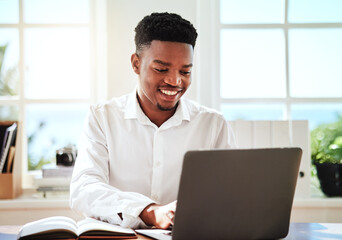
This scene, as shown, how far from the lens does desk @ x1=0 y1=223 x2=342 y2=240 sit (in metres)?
1.37

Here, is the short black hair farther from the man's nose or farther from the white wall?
the white wall

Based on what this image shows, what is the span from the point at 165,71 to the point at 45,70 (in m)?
1.32

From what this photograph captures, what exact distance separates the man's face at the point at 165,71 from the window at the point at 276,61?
1022 mm

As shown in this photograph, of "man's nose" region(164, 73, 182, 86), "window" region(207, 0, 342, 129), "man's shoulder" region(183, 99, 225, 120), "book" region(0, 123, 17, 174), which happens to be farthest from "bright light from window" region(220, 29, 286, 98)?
"book" region(0, 123, 17, 174)

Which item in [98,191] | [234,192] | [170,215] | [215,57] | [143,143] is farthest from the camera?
[215,57]

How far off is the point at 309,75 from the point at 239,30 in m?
0.51

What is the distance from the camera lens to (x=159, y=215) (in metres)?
1.39

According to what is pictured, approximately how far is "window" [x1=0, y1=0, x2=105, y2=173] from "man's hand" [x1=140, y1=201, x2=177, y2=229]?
1499mm

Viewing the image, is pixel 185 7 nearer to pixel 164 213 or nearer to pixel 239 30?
pixel 239 30

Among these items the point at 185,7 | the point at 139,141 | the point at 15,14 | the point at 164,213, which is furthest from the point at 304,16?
the point at 164,213

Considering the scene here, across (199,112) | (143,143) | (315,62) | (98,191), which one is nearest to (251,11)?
(315,62)

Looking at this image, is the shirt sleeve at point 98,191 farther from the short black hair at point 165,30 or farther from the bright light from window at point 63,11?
the bright light from window at point 63,11

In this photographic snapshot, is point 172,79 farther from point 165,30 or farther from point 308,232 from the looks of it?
point 308,232

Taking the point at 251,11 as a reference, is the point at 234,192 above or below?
below
